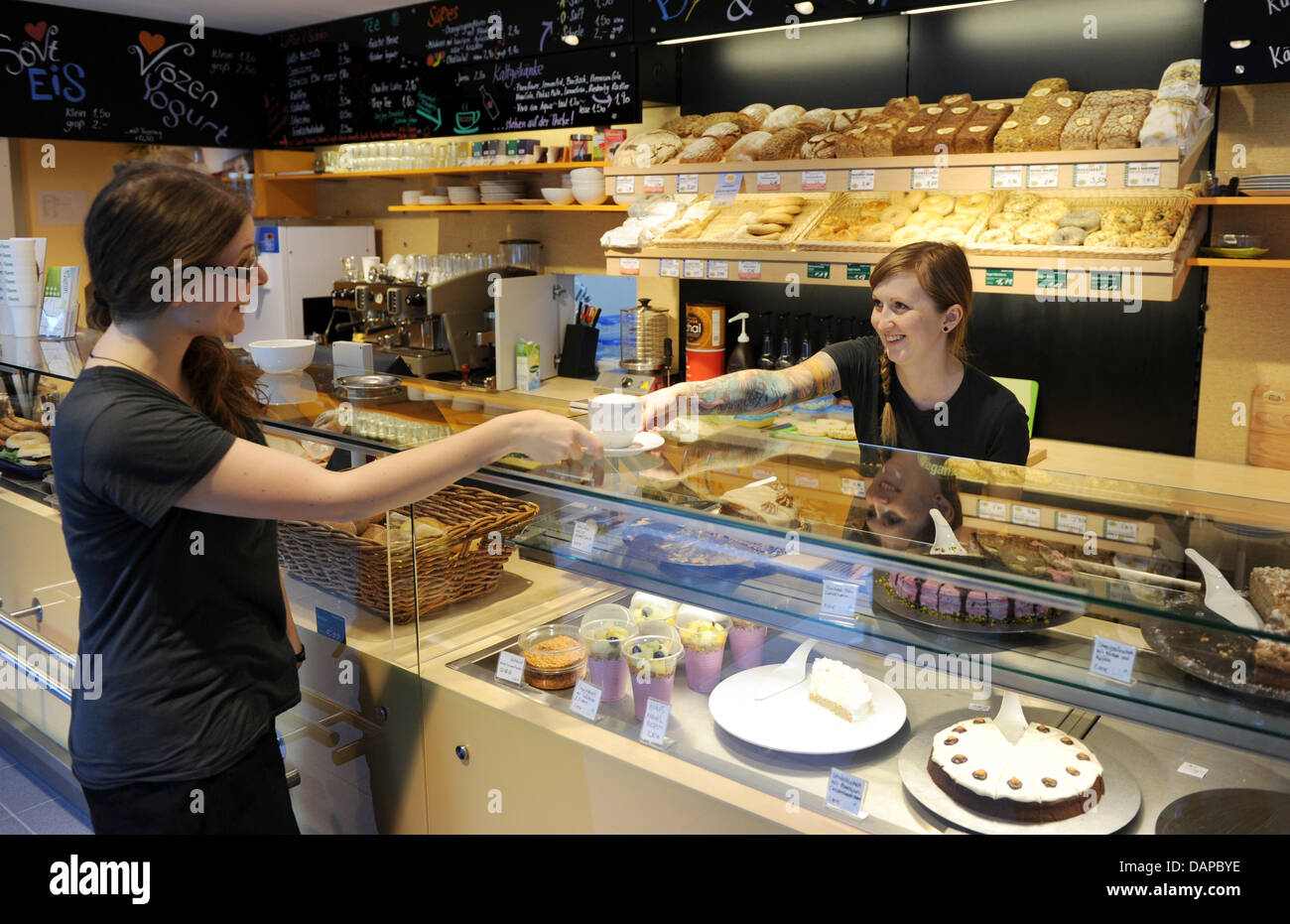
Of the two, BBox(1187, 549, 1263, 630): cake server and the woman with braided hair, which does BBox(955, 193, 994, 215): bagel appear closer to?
the woman with braided hair

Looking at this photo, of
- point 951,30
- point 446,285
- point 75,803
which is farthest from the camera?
point 446,285

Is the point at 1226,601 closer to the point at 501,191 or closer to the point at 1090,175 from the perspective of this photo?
the point at 1090,175

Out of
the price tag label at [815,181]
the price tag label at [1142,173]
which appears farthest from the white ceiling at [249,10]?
the price tag label at [1142,173]

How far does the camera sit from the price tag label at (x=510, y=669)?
1951 mm

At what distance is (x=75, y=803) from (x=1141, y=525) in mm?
3076

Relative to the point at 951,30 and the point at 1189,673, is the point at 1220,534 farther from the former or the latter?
the point at 951,30

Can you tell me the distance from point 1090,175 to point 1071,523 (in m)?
1.98

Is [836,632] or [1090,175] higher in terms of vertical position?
[1090,175]

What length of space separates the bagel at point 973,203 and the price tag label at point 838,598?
248 centimetres

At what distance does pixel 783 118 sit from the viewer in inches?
163

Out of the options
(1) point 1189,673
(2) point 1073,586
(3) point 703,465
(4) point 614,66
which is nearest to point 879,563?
(2) point 1073,586

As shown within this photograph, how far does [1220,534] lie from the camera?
153 centimetres

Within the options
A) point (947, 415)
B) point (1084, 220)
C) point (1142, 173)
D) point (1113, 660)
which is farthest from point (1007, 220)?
point (1113, 660)

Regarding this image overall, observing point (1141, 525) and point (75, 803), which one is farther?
point (75, 803)
